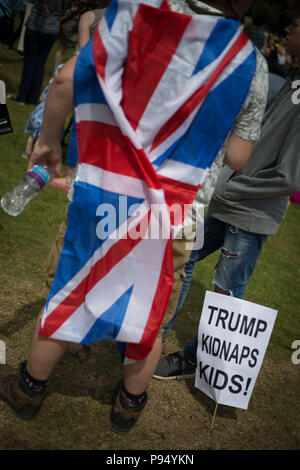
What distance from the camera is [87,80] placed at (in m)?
1.91

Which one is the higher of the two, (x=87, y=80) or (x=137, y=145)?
(x=87, y=80)

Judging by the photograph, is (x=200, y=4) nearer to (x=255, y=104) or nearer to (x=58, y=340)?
(x=255, y=104)

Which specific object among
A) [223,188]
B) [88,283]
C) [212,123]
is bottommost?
[88,283]

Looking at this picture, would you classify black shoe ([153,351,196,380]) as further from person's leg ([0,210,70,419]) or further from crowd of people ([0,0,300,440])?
person's leg ([0,210,70,419])

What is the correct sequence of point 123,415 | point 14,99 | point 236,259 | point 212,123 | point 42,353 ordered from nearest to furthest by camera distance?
1. point 212,123
2. point 42,353
3. point 123,415
4. point 236,259
5. point 14,99

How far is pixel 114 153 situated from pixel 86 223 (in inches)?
12.6

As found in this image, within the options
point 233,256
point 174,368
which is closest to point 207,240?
point 233,256

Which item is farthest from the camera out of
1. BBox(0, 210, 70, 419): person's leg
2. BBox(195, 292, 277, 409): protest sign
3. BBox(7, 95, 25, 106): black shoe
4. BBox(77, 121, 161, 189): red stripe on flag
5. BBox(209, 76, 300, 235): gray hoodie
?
BBox(7, 95, 25, 106): black shoe

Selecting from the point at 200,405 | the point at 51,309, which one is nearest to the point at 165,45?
the point at 51,309

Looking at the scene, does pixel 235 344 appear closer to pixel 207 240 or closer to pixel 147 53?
pixel 207 240

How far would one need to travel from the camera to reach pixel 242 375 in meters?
2.72


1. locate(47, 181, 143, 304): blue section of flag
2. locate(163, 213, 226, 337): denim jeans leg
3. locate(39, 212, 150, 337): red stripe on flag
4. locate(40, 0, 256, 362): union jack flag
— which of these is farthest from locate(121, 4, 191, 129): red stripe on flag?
locate(163, 213, 226, 337): denim jeans leg

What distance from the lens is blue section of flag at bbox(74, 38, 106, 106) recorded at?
6.16 feet
